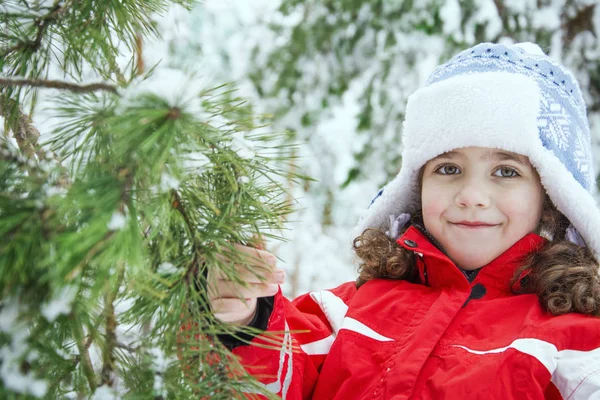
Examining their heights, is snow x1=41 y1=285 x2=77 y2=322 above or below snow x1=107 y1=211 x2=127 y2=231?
below

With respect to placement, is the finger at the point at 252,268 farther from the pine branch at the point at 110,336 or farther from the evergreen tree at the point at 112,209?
the pine branch at the point at 110,336

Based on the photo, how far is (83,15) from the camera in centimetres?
88

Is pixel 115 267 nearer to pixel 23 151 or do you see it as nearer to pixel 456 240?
pixel 23 151

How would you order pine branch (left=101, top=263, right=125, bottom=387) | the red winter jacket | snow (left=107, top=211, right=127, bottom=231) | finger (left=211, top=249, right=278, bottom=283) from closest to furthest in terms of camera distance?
snow (left=107, top=211, right=127, bottom=231) → pine branch (left=101, top=263, right=125, bottom=387) → finger (left=211, top=249, right=278, bottom=283) → the red winter jacket

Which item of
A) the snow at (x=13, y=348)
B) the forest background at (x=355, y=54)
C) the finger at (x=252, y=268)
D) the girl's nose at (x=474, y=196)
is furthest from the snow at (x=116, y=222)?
the forest background at (x=355, y=54)

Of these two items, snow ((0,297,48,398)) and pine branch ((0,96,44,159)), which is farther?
pine branch ((0,96,44,159))

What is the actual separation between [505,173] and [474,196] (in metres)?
0.12

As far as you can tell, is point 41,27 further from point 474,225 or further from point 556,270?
point 556,270

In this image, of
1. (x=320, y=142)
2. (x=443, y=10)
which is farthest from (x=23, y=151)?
(x=320, y=142)

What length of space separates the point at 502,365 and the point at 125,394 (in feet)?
2.67

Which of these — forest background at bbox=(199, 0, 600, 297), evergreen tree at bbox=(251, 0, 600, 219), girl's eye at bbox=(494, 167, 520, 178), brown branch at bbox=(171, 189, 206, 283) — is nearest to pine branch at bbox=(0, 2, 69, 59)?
brown branch at bbox=(171, 189, 206, 283)

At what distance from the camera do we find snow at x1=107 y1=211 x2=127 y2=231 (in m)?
0.56

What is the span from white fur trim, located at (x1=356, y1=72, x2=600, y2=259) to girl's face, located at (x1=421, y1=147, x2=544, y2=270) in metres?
0.04

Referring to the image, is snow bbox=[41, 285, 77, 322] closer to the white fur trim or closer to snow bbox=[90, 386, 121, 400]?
snow bbox=[90, 386, 121, 400]
